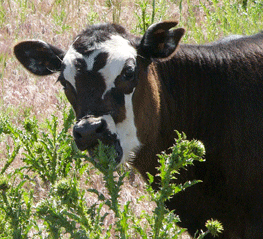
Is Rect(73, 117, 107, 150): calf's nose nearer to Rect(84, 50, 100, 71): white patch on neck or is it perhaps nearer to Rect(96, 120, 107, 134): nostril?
Rect(96, 120, 107, 134): nostril

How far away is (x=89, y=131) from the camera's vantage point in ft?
11.3

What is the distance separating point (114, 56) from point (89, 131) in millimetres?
657

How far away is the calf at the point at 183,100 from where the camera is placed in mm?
3777

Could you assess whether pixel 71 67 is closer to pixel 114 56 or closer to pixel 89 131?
pixel 114 56

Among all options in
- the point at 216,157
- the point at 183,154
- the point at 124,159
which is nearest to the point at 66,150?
the point at 124,159

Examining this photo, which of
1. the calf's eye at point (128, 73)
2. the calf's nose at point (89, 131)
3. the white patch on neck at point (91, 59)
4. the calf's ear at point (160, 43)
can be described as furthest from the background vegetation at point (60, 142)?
the calf's ear at point (160, 43)

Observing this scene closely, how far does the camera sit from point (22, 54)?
14.6ft

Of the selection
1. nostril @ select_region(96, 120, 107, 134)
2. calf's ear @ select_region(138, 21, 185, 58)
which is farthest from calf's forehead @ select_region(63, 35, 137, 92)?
nostril @ select_region(96, 120, 107, 134)

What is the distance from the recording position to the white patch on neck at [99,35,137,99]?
3.74 m

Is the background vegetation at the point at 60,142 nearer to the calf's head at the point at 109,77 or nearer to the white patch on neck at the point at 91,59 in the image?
the calf's head at the point at 109,77

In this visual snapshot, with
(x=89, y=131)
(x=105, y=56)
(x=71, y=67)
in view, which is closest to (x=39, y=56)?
(x=71, y=67)

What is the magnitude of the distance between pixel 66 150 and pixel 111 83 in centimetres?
69

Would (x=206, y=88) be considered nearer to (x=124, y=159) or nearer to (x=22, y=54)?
(x=124, y=159)

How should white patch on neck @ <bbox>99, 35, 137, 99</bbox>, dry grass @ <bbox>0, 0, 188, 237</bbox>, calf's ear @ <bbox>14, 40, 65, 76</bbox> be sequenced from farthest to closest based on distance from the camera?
dry grass @ <bbox>0, 0, 188, 237</bbox> < calf's ear @ <bbox>14, 40, 65, 76</bbox> < white patch on neck @ <bbox>99, 35, 137, 99</bbox>
